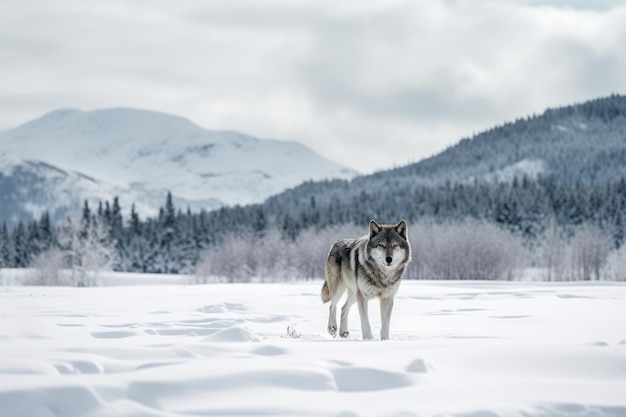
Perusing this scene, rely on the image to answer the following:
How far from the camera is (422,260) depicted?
72.5 meters

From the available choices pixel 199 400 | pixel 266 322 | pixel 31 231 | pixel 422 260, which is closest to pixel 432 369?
pixel 199 400

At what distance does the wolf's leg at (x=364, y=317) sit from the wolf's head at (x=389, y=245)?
72 centimetres

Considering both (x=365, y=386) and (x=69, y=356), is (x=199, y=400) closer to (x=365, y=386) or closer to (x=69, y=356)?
(x=365, y=386)

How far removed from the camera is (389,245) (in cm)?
967

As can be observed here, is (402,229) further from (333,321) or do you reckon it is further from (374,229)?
(333,321)

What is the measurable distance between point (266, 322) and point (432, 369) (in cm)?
696

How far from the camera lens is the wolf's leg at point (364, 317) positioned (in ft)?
32.3

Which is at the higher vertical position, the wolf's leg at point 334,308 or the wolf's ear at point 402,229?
the wolf's ear at point 402,229

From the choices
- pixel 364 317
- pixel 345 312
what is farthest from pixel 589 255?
pixel 364 317

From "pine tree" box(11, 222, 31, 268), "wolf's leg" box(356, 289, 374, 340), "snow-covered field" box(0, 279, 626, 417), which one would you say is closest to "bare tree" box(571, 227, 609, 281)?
"wolf's leg" box(356, 289, 374, 340)

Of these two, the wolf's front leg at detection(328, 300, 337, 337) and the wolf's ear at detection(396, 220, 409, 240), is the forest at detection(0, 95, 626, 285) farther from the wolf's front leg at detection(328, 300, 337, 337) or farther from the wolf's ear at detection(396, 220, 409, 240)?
the wolf's ear at detection(396, 220, 409, 240)

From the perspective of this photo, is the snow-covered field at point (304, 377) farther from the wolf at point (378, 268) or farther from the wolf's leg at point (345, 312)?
the wolf's leg at point (345, 312)

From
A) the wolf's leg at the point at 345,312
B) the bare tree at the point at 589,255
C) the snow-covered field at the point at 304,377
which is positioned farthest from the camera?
the bare tree at the point at 589,255

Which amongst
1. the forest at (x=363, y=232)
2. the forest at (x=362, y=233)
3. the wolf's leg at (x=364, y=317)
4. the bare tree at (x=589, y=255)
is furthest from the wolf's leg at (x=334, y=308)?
the bare tree at (x=589, y=255)
